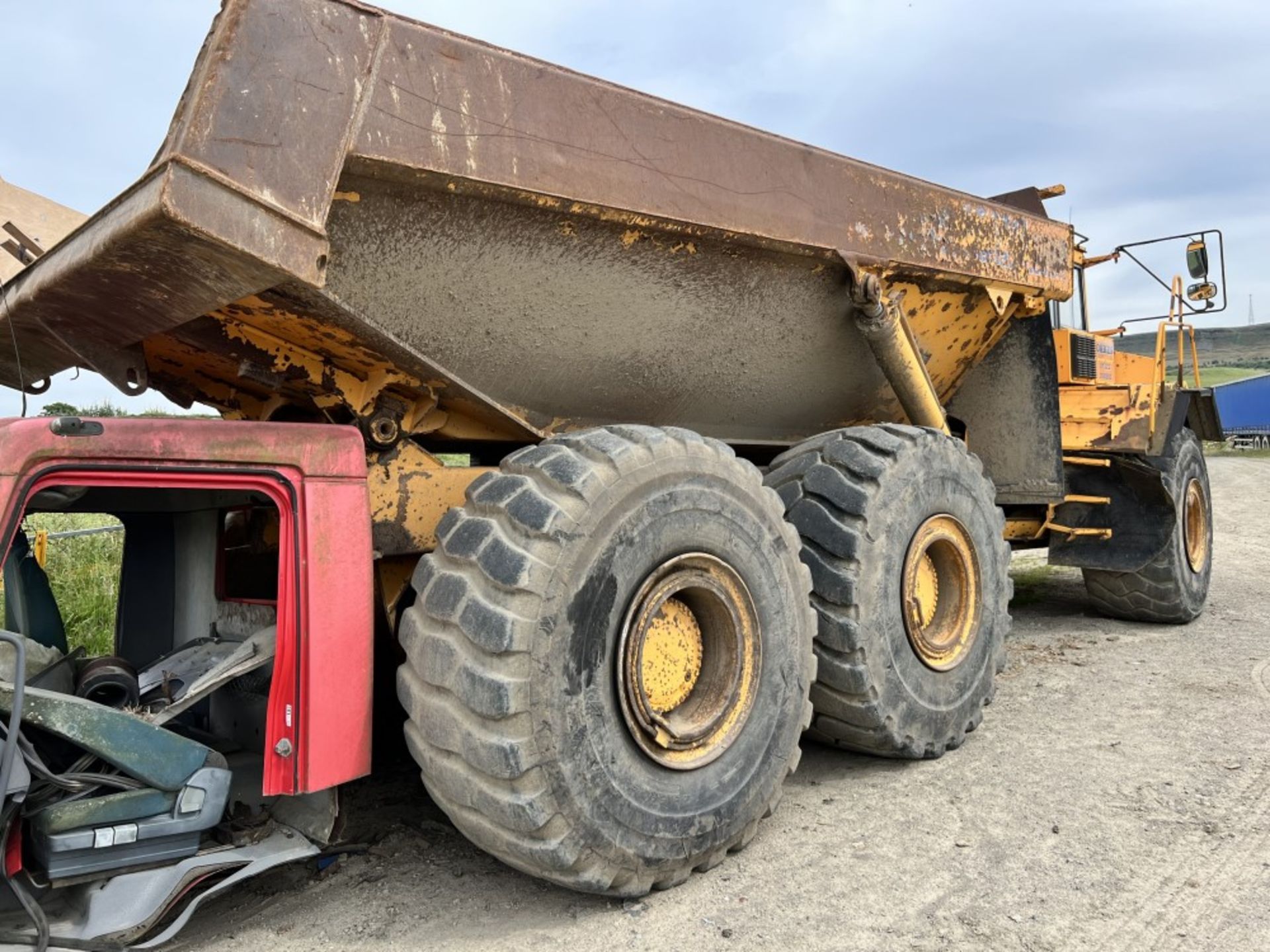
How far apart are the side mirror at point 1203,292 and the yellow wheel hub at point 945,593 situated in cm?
367

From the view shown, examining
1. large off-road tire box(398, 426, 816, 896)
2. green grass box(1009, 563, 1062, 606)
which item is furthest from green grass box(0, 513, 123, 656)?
green grass box(1009, 563, 1062, 606)

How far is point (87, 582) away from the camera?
5.81 meters

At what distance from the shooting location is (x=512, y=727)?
2455 mm

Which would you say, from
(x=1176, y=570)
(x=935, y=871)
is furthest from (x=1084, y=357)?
(x=935, y=871)

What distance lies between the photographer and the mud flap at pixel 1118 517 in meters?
6.46

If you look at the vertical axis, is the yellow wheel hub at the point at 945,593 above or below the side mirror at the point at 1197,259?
below

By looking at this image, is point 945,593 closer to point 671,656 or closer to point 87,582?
point 671,656

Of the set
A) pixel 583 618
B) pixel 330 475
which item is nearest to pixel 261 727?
→ pixel 330 475

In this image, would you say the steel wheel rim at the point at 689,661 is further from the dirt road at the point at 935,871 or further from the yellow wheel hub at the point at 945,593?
the yellow wheel hub at the point at 945,593

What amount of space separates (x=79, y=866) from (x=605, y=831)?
4.14 ft

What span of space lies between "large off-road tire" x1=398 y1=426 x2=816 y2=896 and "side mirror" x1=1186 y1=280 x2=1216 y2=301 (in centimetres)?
500

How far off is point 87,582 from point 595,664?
448 centimetres

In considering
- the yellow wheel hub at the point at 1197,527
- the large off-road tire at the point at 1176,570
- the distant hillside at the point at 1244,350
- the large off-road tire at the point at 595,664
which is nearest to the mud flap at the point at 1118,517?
the large off-road tire at the point at 1176,570

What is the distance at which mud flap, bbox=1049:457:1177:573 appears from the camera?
21.2 ft
